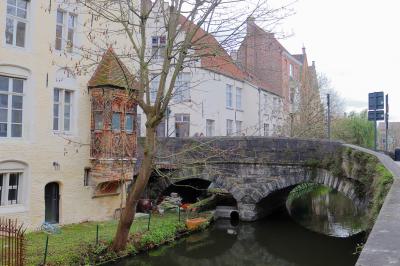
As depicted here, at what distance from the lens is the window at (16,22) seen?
524 inches

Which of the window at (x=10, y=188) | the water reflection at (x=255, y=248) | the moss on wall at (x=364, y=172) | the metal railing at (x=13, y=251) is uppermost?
the moss on wall at (x=364, y=172)

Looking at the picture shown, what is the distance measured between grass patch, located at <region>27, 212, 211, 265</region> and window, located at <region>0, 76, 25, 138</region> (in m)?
3.16

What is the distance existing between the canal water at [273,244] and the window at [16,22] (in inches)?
287

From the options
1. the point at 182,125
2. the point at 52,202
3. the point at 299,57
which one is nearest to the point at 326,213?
the point at 182,125

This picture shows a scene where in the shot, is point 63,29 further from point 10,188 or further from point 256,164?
point 256,164

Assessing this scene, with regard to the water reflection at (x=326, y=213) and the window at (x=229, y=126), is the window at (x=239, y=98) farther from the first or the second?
the water reflection at (x=326, y=213)

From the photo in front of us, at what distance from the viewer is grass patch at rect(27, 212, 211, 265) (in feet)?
36.2

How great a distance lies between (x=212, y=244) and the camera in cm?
1577

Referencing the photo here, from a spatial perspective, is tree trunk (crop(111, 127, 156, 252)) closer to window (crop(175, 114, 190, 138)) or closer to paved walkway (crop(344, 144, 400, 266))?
paved walkway (crop(344, 144, 400, 266))

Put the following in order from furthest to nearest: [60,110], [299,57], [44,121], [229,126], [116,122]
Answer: [299,57] < [229,126] < [116,122] < [60,110] < [44,121]

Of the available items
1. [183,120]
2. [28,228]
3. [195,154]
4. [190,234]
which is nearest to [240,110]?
[183,120]

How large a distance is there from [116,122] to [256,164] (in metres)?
6.70

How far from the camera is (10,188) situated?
13703 mm

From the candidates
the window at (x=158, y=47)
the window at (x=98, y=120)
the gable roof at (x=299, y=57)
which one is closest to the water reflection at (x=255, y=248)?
the window at (x=98, y=120)
